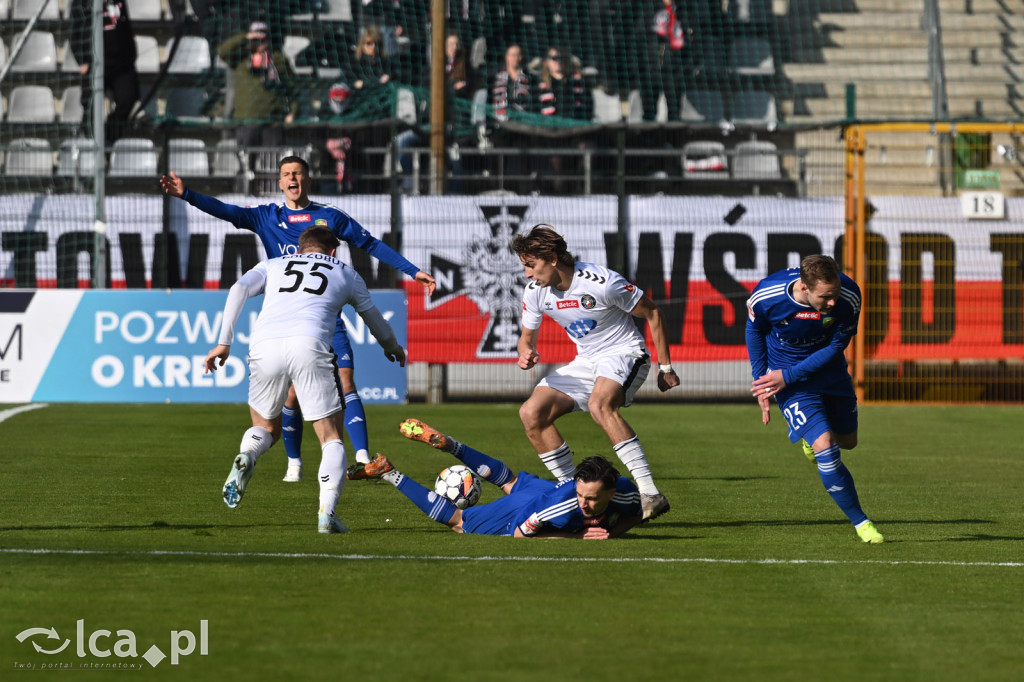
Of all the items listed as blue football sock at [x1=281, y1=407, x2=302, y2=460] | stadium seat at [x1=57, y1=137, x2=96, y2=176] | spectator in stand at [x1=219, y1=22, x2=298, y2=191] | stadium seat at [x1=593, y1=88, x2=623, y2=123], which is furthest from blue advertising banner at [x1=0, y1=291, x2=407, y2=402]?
stadium seat at [x1=593, y1=88, x2=623, y2=123]

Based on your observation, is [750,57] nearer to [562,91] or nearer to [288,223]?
Result: [562,91]

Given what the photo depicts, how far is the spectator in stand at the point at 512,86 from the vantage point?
75.7ft

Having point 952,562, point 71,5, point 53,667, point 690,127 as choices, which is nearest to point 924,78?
point 690,127

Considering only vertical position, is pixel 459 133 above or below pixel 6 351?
above

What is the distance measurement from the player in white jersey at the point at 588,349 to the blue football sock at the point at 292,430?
2.29 meters

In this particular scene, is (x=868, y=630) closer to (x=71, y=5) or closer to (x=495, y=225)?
(x=495, y=225)

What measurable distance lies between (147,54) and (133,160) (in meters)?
4.36

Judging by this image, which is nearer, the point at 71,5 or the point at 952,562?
the point at 952,562

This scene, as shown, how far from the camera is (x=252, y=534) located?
8219 mm

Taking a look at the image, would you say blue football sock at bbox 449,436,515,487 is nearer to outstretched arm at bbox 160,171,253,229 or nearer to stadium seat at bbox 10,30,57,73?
outstretched arm at bbox 160,171,253,229

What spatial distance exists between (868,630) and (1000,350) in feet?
47.4

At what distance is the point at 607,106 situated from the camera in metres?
24.1

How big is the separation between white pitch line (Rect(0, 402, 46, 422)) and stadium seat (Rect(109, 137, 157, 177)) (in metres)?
3.85

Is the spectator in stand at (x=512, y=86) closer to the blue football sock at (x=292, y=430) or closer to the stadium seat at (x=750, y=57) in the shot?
the stadium seat at (x=750, y=57)
